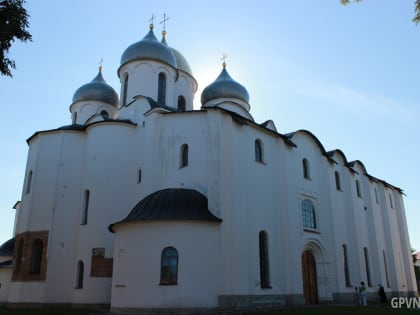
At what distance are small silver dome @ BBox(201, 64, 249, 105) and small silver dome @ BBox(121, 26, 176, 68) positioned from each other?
377 cm

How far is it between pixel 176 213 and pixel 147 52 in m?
12.0

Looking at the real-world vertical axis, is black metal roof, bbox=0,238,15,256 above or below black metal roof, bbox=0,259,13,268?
above

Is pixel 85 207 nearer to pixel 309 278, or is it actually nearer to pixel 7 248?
pixel 7 248

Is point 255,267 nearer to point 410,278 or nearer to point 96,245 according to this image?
point 96,245

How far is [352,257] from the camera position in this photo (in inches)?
878

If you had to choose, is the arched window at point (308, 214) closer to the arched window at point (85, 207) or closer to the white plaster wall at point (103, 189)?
the white plaster wall at point (103, 189)

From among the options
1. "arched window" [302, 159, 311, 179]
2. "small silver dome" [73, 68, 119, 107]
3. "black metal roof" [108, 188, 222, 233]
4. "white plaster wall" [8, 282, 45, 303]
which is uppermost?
"small silver dome" [73, 68, 119, 107]

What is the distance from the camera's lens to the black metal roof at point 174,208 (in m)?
14.4

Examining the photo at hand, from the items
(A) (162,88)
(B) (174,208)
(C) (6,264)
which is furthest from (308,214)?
(C) (6,264)

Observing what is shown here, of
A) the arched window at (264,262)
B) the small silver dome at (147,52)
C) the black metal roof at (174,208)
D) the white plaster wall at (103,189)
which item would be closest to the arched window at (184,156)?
the black metal roof at (174,208)

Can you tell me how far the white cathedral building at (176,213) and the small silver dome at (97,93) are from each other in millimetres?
3152

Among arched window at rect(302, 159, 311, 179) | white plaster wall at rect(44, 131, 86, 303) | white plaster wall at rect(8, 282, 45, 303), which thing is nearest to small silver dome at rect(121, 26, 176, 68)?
white plaster wall at rect(44, 131, 86, 303)

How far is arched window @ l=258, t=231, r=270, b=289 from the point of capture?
1645cm

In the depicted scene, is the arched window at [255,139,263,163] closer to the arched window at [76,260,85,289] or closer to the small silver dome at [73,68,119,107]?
the arched window at [76,260,85,289]
